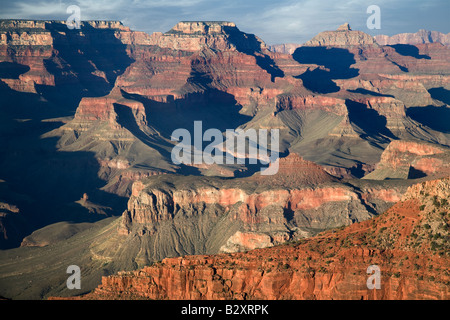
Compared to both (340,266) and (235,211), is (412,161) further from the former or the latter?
(340,266)

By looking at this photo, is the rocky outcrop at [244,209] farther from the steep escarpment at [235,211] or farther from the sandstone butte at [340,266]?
the sandstone butte at [340,266]

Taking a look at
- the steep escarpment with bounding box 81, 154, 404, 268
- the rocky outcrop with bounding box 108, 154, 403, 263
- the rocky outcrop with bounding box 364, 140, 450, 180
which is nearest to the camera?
the rocky outcrop with bounding box 108, 154, 403, 263

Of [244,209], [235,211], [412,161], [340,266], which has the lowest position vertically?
[235,211]

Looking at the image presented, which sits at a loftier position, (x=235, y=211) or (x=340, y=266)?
(x=340, y=266)

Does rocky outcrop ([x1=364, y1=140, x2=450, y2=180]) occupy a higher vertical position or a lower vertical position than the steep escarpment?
higher

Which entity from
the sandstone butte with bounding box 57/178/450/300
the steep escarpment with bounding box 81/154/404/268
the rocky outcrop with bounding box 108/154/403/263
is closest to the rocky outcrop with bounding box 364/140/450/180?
the steep escarpment with bounding box 81/154/404/268

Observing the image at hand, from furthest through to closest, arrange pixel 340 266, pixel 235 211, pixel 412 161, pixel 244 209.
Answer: pixel 412 161
pixel 235 211
pixel 244 209
pixel 340 266

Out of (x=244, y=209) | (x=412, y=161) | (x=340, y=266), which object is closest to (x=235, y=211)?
(x=244, y=209)

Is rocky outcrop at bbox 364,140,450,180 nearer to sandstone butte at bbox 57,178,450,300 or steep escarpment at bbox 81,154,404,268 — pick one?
steep escarpment at bbox 81,154,404,268

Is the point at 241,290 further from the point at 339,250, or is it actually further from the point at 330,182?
the point at 330,182
